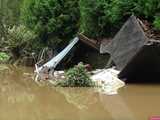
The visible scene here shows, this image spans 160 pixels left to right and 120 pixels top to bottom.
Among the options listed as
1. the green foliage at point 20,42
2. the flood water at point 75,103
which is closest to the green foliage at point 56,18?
the green foliage at point 20,42

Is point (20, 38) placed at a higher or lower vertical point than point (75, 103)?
lower

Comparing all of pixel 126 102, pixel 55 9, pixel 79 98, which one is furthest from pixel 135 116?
pixel 55 9

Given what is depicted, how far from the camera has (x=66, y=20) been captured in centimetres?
2602

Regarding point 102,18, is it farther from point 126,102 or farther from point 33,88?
point 126,102

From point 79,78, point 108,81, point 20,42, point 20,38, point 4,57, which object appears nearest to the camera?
point 79,78

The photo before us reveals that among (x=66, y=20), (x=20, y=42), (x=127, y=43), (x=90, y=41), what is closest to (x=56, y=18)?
(x=66, y=20)

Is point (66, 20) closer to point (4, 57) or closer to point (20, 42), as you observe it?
point (20, 42)

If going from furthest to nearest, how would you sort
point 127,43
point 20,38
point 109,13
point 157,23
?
point 20,38 < point 109,13 < point 127,43 < point 157,23

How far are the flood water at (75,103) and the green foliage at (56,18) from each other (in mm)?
7332

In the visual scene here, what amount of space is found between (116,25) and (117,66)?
3.26 meters

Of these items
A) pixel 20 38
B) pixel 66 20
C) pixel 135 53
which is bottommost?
pixel 20 38

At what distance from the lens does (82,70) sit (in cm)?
1727

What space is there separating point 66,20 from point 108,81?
9083 mm

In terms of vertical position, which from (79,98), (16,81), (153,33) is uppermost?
(153,33)
